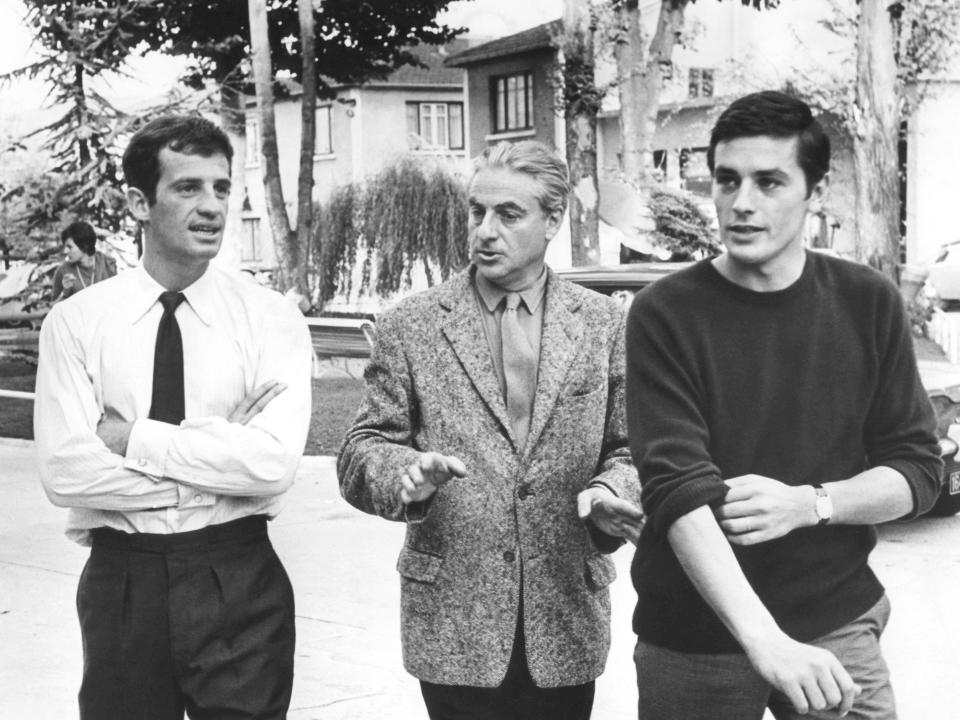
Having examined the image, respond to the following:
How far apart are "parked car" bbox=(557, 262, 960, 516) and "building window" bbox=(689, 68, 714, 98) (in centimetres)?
2901

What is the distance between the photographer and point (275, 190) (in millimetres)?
28734

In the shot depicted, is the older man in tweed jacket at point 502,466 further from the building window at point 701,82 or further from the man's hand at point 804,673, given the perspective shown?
the building window at point 701,82

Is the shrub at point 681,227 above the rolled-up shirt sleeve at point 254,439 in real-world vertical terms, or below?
below

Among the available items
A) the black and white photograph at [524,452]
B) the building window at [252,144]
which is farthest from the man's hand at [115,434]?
the building window at [252,144]

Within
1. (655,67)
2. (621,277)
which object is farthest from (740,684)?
(655,67)

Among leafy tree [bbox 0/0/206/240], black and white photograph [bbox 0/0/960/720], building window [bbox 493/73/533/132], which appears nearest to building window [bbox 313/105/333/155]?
building window [bbox 493/73/533/132]

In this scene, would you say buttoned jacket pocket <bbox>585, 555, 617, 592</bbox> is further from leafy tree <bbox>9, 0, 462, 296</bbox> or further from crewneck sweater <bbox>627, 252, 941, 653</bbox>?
leafy tree <bbox>9, 0, 462, 296</bbox>

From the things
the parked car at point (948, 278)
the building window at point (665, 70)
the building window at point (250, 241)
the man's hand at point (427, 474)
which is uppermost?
the building window at point (665, 70)

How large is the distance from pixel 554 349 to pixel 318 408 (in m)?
11.6

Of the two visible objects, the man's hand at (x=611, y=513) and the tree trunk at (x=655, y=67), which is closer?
the man's hand at (x=611, y=513)

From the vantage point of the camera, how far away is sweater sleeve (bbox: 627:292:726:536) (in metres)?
Result: 2.62

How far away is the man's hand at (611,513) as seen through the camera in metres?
2.98

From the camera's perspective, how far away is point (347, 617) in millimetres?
6965

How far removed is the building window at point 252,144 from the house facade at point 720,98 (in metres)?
10.9
